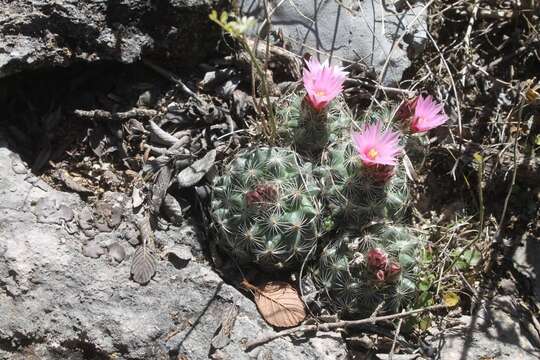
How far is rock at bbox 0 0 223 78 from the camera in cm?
271

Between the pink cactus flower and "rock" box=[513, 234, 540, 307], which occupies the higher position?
"rock" box=[513, 234, 540, 307]

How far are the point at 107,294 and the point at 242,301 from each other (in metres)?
0.59

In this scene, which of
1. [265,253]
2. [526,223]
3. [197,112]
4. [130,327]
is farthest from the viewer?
[526,223]

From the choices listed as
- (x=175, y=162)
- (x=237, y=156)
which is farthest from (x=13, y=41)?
(x=237, y=156)

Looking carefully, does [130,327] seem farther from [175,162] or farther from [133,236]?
[175,162]

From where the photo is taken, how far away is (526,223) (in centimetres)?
349

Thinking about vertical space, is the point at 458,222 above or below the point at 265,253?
above

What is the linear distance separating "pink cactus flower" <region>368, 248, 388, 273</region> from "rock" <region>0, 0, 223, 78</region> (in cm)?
144

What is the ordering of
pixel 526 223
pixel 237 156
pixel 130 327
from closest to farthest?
pixel 130 327 < pixel 237 156 < pixel 526 223

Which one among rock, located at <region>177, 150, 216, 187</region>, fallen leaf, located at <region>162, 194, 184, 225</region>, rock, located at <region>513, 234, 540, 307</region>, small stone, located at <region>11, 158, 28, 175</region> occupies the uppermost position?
rock, located at <region>513, 234, 540, 307</region>

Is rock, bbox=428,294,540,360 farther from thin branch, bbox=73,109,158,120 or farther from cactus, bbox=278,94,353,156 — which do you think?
thin branch, bbox=73,109,158,120

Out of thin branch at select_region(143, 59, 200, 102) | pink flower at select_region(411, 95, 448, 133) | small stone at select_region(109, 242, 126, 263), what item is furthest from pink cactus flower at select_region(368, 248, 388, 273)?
thin branch at select_region(143, 59, 200, 102)

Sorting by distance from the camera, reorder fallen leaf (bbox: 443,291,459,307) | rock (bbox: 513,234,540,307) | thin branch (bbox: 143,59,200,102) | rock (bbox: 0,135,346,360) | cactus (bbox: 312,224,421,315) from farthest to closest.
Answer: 1. rock (bbox: 513,234,540,307)
2. thin branch (bbox: 143,59,200,102)
3. fallen leaf (bbox: 443,291,459,307)
4. cactus (bbox: 312,224,421,315)
5. rock (bbox: 0,135,346,360)

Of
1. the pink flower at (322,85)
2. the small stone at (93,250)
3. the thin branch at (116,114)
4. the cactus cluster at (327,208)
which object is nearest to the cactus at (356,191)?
the cactus cluster at (327,208)
